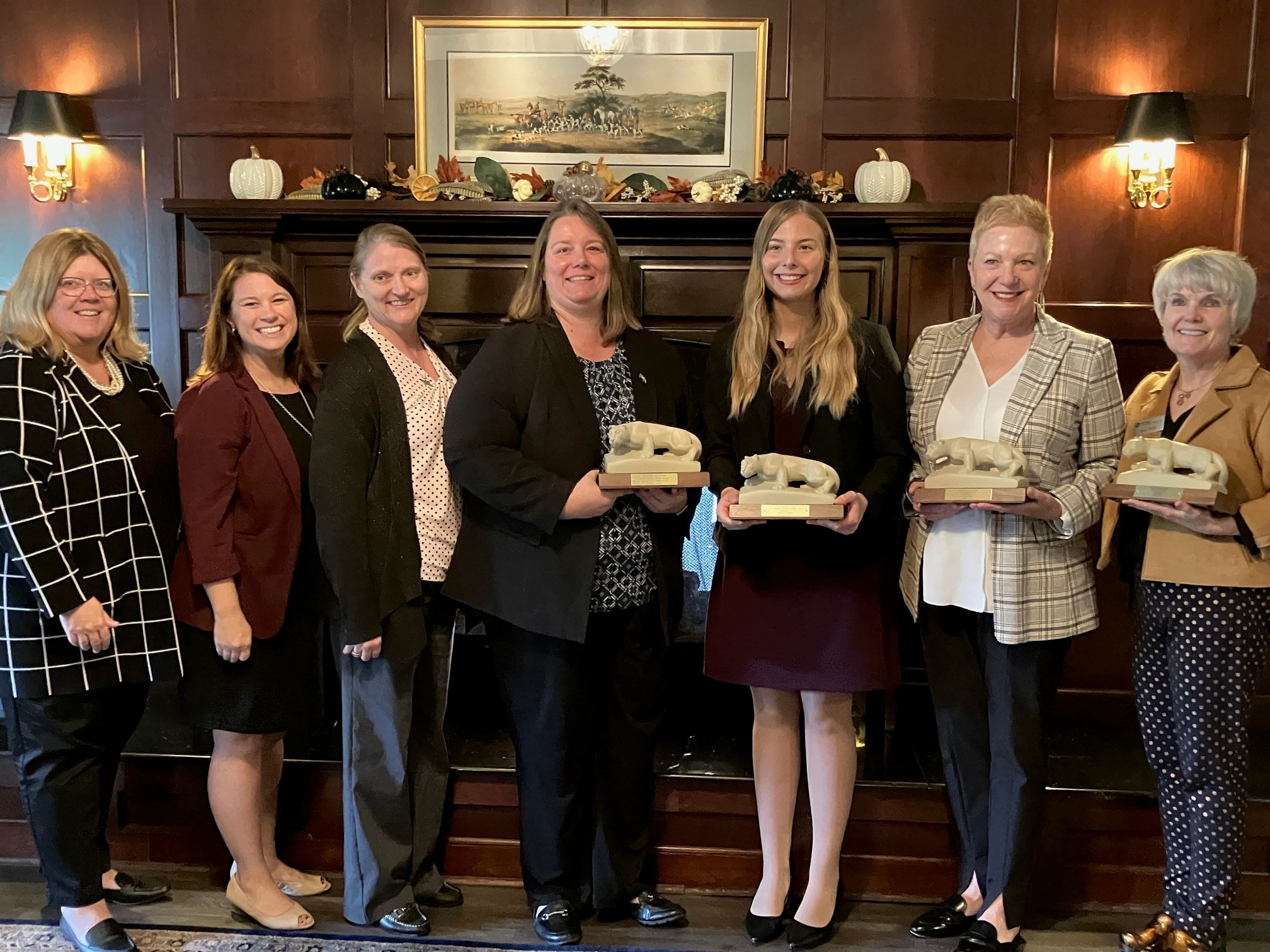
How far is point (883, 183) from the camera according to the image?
3.13 m

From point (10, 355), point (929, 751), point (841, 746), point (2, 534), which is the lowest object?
point (929, 751)

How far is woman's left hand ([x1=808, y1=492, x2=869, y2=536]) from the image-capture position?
1.99 m

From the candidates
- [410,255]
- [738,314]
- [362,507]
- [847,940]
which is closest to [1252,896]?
[847,940]

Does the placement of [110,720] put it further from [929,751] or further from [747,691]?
[929,751]

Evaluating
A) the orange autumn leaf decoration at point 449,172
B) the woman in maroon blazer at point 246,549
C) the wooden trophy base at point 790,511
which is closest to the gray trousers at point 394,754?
the woman in maroon blazer at point 246,549

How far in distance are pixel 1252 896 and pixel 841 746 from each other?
113cm

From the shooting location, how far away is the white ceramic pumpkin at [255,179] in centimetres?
322

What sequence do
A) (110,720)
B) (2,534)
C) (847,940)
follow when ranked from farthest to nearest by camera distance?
(847,940) < (110,720) < (2,534)

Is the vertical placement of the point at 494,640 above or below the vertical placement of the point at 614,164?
below

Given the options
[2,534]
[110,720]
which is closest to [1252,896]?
[110,720]

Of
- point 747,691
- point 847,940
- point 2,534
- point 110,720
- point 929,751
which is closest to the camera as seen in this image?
point 2,534

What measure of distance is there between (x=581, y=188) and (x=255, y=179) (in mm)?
1035

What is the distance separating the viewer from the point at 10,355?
2.02 meters

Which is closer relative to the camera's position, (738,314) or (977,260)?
(977,260)
